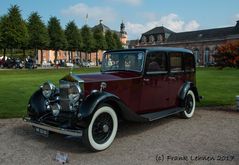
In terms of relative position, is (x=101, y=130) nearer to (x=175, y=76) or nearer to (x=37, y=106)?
(x=37, y=106)

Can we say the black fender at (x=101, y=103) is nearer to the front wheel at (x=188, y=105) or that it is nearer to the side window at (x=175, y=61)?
the side window at (x=175, y=61)

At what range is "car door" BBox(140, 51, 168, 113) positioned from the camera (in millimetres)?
7363

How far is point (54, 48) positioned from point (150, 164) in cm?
5357

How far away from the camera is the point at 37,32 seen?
49.1m

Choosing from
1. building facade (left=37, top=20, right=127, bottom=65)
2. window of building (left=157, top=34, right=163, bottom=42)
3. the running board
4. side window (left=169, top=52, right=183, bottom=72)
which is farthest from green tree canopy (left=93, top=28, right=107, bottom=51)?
the running board

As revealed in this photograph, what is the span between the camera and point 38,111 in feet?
22.2

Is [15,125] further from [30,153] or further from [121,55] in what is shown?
[121,55]

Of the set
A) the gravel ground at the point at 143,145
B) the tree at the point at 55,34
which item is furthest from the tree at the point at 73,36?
the gravel ground at the point at 143,145

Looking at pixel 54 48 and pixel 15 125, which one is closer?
pixel 15 125

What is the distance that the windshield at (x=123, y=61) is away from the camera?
7453 millimetres

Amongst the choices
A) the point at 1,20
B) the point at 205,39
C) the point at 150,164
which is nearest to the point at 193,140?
the point at 150,164

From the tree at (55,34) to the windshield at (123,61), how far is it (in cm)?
4855

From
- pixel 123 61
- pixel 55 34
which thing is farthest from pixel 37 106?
pixel 55 34

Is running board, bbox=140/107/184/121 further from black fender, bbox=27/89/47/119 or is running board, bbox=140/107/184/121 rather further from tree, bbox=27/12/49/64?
tree, bbox=27/12/49/64
